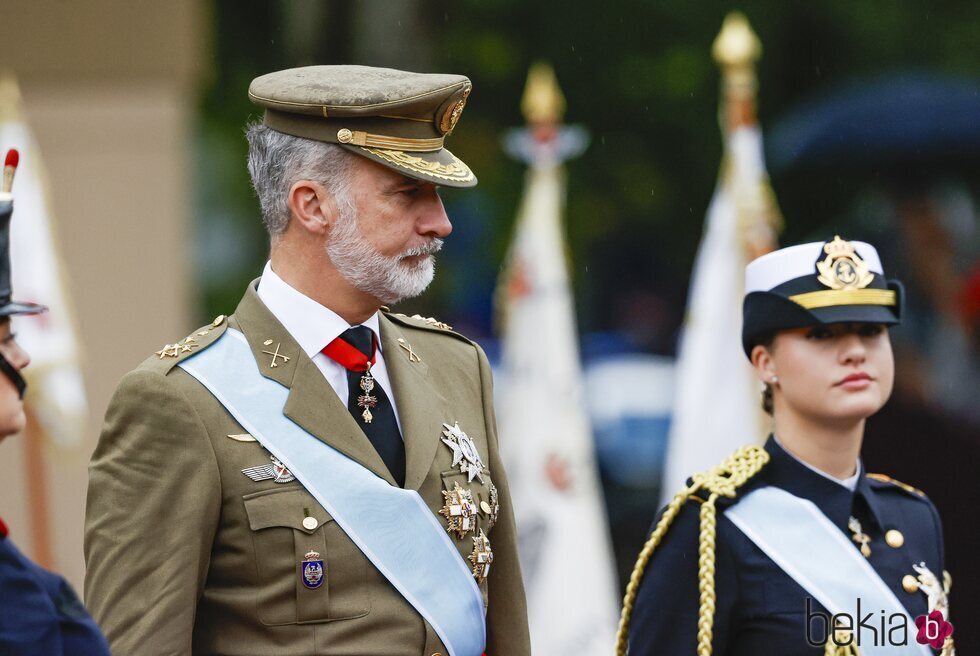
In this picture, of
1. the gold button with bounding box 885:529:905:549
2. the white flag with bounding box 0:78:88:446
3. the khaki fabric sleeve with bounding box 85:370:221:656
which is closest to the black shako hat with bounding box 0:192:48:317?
the khaki fabric sleeve with bounding box 85:370:221:656

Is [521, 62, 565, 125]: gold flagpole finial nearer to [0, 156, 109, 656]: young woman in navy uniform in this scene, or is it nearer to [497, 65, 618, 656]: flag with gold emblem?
[497, 65, 618, 656]: flag with gold emblem

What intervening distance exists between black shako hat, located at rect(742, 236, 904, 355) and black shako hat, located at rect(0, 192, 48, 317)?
1613 millimetres

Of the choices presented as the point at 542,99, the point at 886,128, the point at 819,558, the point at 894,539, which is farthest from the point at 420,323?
the point at 886,128

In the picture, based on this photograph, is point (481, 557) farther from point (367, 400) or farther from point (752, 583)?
point (752, 583)

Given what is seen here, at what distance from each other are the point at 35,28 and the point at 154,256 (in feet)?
3.98

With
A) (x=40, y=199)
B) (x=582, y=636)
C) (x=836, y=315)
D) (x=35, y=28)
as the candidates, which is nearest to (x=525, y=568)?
(x=582, y=636)

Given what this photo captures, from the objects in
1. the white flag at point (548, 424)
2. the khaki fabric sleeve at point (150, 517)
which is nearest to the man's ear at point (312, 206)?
the khaki fabric sleeve at point (150, 517)

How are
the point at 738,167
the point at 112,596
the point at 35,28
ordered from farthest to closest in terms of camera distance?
the point at 35,28 → the point at 738,167 → the point at 112,596

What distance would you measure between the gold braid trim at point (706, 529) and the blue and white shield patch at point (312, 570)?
0.74 metres

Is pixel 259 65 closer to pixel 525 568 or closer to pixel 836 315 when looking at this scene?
pixel 525 568

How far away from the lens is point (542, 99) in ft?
24.5

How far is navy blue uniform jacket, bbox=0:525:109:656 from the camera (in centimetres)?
253

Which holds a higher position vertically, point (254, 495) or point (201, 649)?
point (254, 495)

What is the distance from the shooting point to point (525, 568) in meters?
7.31
